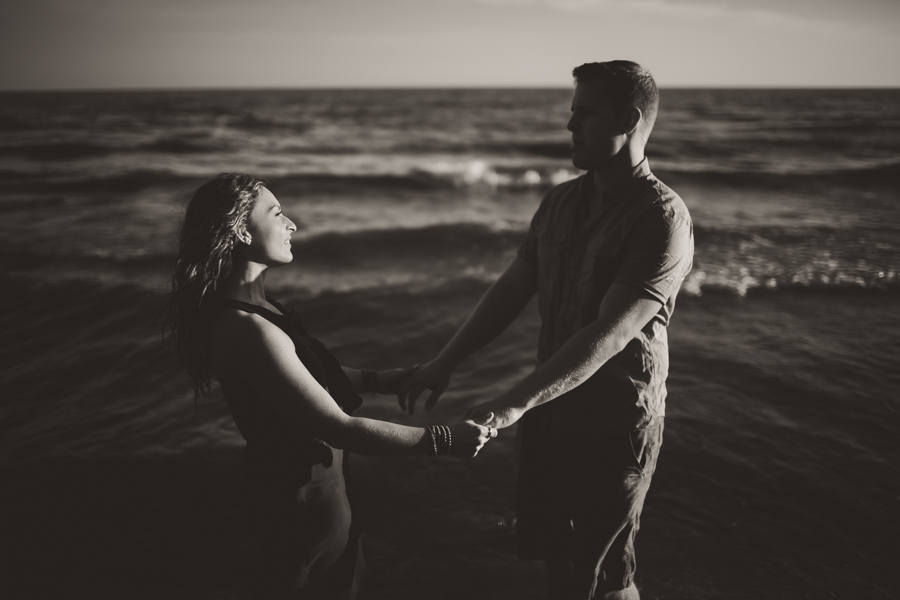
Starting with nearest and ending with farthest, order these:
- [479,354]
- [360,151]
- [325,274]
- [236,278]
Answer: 1. [236,278]
2. [479,354]
3. [325,274]
4. [360,151]

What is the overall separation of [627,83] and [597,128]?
228 mm

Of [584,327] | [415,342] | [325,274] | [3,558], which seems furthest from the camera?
[325,274]

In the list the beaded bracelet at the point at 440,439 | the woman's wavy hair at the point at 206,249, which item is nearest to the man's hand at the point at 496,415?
the beaded bracelet at the point at 440,439

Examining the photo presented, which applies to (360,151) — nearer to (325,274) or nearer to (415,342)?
(325,274)

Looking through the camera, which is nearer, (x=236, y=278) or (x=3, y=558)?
(x=236, y=278)

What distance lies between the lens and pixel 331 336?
7.34 m

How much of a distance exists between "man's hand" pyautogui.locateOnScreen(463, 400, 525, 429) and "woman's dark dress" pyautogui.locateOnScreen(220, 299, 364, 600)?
0.61 m

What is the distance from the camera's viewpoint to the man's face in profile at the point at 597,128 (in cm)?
260

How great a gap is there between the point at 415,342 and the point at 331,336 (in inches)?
42.3

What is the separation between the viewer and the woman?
2.24 meters

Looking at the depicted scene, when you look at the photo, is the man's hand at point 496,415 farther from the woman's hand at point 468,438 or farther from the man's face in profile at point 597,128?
the man's face in profile at point 597,128

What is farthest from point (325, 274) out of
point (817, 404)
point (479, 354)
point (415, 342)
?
point (817, 404)

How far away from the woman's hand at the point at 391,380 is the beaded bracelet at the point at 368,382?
0.04 m

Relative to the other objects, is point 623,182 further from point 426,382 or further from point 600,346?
point 426,382
